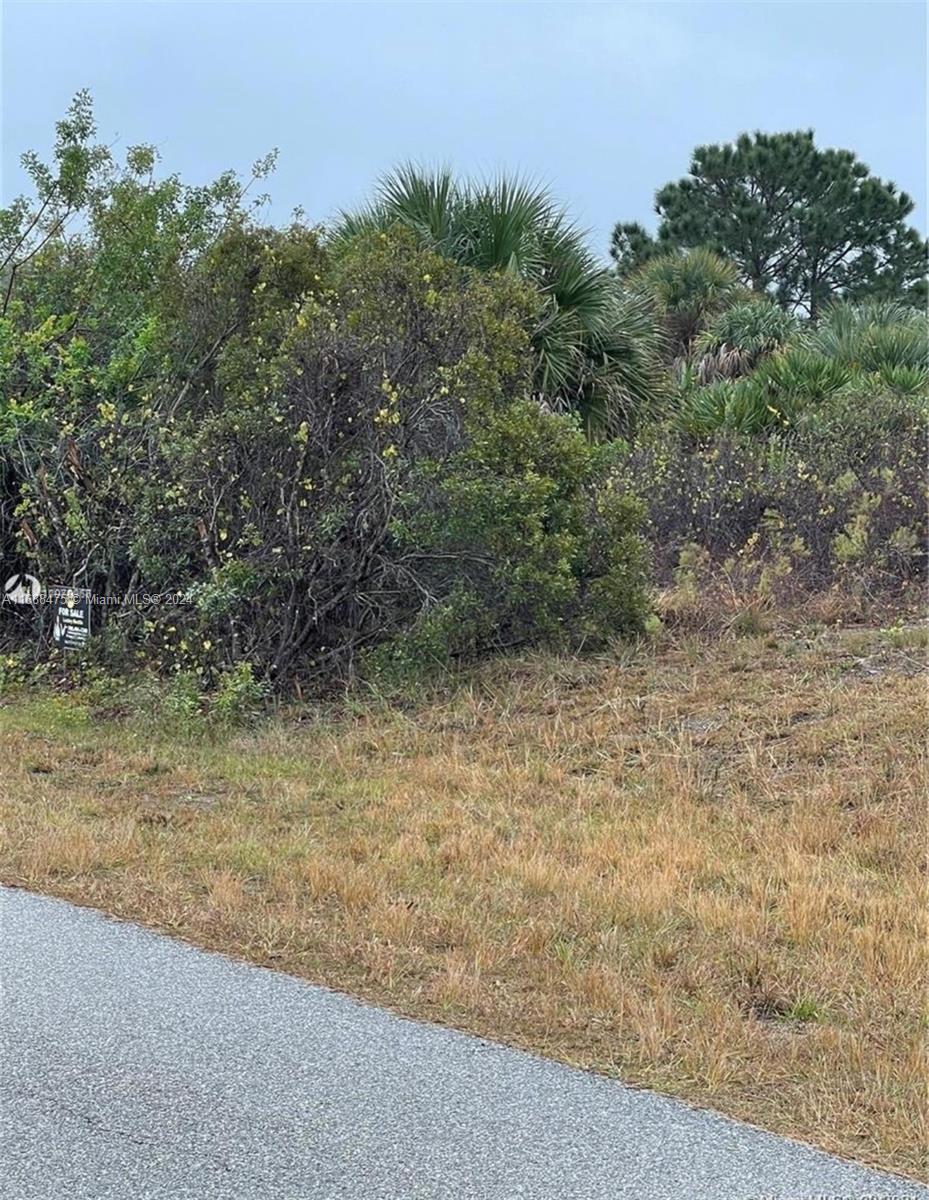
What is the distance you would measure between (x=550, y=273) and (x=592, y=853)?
360 inches

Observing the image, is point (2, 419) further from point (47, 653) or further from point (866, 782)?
point (866, 782)

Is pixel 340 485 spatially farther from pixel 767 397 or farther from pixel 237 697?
pixel 767 397

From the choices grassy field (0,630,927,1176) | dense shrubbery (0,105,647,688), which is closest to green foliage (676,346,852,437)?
dense shrubbery (0,105,647,688)

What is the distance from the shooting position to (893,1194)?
2941mm

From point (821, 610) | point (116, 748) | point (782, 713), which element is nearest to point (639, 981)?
point (782, 713)

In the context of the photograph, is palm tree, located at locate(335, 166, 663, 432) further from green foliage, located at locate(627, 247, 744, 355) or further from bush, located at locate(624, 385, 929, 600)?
green foliage, located at locate(627, 247, 744, 355)

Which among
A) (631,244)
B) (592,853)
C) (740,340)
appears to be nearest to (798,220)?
(631,244)

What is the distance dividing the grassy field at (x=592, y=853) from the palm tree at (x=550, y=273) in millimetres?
4923

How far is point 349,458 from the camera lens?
364 inches

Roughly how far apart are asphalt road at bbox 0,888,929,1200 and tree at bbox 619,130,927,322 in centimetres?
3934

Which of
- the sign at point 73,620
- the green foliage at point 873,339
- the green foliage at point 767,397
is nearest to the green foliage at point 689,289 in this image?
the green foliage at point 873,339

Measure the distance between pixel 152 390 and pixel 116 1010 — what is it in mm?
7385

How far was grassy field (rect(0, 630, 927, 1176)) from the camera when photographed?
12.5ft

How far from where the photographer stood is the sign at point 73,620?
10.1 meters
